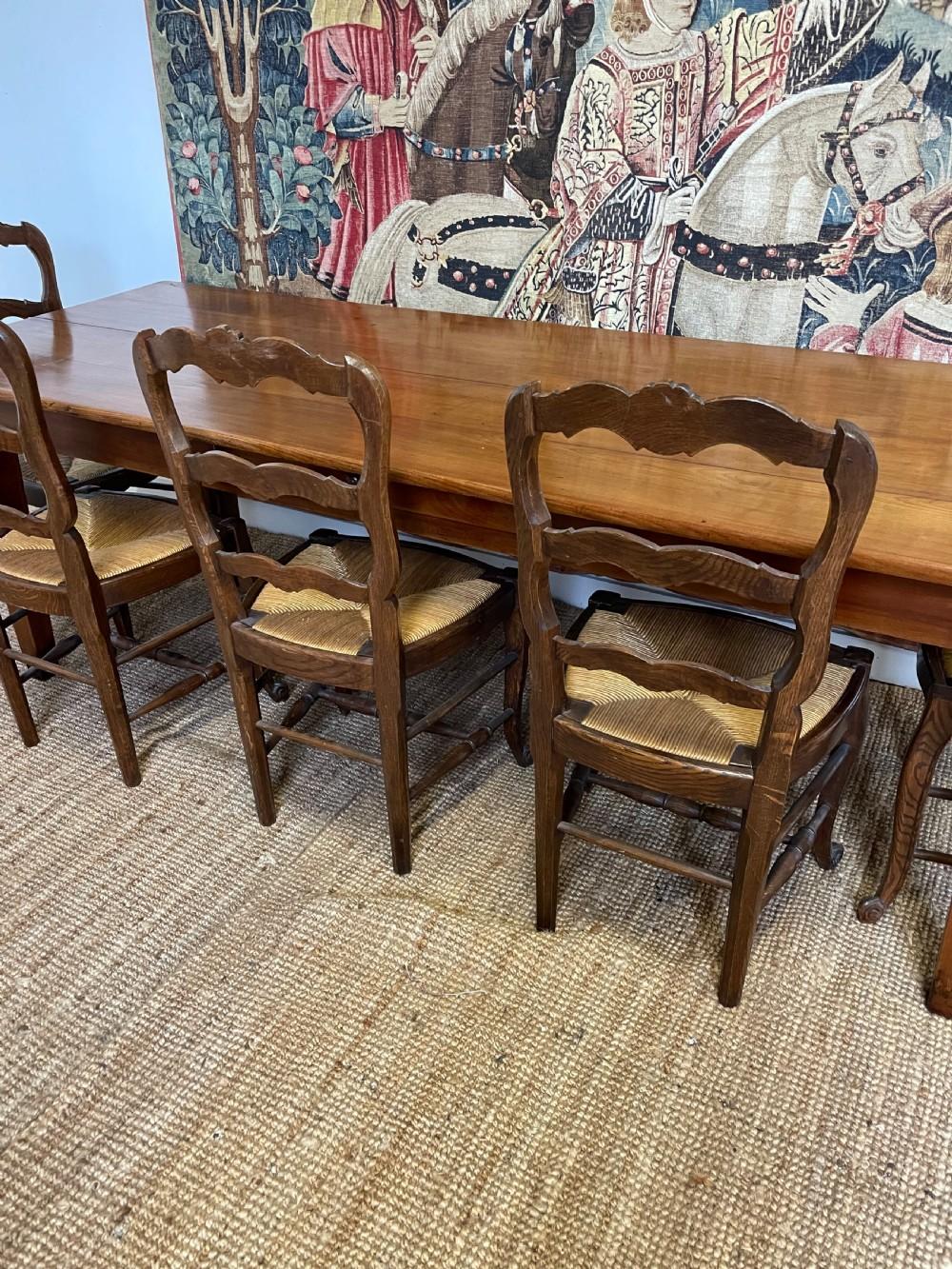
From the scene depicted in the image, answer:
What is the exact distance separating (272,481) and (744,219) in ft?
3.97

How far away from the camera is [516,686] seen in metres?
2.01

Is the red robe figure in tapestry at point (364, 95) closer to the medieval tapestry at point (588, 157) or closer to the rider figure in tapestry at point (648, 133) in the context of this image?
the medieval tapestry at point (588, 157)

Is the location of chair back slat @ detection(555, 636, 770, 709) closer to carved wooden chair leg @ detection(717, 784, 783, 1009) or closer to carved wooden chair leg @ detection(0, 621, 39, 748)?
carved wooden chair leg @ detection(717, 784, 783, 1009)

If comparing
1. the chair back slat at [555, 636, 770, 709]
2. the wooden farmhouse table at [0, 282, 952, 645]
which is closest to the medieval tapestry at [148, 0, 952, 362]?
the wooden farmhouse table at [0, 282, 952, 645]

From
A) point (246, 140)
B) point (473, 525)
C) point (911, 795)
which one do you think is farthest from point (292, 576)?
point (246, 140)

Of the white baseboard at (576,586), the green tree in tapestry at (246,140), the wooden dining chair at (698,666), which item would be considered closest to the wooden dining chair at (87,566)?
the white baseboard at (576,586)

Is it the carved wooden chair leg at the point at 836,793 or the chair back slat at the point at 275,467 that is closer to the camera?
the chair back slat at the point at 275,467

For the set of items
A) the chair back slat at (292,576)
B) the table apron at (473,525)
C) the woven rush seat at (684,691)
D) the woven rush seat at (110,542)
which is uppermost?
the table apron at (473,525)

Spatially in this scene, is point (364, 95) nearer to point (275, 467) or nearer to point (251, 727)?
point (275, 467)

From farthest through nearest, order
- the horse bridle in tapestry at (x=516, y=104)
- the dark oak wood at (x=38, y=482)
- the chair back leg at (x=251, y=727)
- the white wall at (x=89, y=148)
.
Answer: the white wall at (x=89, y=148), the dark oak wood at (x=38, y=482), the horse bridle in tapestry at (x=516, y=104), the chair back leg at (x=251, y=727)

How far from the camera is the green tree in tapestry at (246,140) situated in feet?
7.63

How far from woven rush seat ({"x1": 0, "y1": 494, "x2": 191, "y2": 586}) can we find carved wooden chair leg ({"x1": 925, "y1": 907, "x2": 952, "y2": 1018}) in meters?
1.63

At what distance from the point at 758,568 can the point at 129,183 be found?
95.1 inches

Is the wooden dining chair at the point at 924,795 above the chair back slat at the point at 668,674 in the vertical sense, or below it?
below
